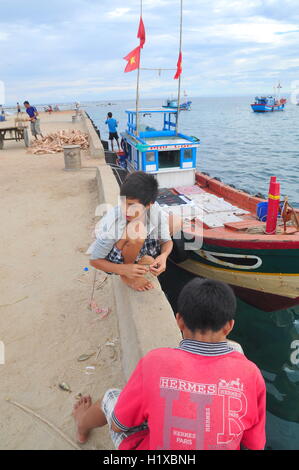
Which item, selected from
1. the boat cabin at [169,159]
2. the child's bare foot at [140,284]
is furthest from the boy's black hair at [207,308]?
the boat cabin at [169,159]

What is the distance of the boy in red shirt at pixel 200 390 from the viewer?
132 cm

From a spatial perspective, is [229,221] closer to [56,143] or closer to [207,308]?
[207,308]

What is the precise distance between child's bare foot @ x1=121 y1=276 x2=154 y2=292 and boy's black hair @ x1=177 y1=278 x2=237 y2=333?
4.87 ft

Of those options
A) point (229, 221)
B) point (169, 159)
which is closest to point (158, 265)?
point (229, 221)

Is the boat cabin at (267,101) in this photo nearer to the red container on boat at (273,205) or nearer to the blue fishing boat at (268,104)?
the blue fishing boat at (268,104)

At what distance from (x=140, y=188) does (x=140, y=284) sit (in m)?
0.93

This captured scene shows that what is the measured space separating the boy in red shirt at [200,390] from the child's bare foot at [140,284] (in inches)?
56.4

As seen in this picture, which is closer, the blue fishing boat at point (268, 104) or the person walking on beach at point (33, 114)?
the person walking on beach at point (33, 114)

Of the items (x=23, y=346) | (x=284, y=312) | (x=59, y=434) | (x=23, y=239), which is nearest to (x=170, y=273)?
(x=284, y=312)

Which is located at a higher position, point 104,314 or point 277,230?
point 277,230
